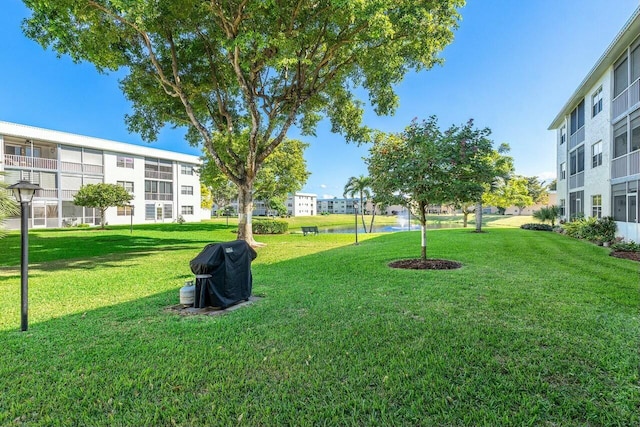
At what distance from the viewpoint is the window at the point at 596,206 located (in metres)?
16.2

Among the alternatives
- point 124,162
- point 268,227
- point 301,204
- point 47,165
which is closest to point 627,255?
point 268,227

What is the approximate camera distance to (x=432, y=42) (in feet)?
36.8

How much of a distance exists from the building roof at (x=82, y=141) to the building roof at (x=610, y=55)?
29.3 metres

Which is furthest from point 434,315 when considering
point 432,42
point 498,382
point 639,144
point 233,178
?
point 639,144

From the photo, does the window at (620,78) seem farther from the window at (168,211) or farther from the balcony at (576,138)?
the window at (168,211)

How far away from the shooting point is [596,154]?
16.4 meters

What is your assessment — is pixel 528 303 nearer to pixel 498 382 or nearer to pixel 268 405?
pixel 498 382

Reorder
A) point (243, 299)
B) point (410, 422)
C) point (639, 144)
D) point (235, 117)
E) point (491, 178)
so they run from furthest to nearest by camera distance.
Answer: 1. point (235, 117)
2. point (639, 144)
3. point (491, 178)
4. point (243, 299)
5. point (410, 422)

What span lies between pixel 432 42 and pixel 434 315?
10.2 meters

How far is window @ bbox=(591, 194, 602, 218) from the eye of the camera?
53.0 ft

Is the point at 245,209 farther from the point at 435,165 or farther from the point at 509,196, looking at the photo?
the point at 509,196

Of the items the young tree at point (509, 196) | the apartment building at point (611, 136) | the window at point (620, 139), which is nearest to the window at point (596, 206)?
the apartment building at point (611, 136)

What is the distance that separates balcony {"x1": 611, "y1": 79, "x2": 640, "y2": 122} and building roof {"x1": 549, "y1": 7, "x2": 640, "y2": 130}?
1.74 metres

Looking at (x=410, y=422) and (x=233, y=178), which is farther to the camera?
(x=233, y=178)
